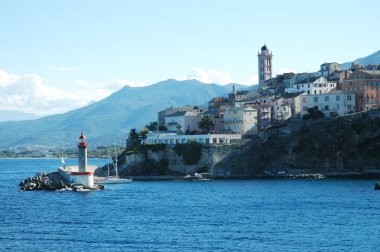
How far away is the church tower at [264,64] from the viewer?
7308 inches

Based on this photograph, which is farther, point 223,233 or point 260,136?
point 260,136

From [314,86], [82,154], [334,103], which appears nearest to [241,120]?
[334,103]

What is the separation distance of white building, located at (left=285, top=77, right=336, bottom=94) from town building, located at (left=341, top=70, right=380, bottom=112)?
7.89 m

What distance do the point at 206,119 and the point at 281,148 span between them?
694 inches

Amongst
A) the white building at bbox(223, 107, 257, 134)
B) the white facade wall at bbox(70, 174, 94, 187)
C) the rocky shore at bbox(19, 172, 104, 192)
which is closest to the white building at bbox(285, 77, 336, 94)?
the white building at bbox(223, 107, 257, 134)

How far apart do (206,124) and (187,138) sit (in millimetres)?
6984

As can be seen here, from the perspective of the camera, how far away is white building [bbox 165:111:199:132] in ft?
484

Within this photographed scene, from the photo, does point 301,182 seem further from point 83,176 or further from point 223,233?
point 223,233

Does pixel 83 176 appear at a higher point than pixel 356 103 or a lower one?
lower

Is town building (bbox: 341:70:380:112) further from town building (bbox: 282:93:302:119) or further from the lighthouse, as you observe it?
the lighthouse

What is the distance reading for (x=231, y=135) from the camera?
13638 centimetres

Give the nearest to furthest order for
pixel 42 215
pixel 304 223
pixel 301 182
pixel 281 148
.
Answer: pixel 304 223, pixel 42 215, pixel 301 182, pixel 281 148

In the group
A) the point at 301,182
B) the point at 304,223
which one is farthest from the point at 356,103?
the point at 304,223

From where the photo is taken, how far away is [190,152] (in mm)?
133250
